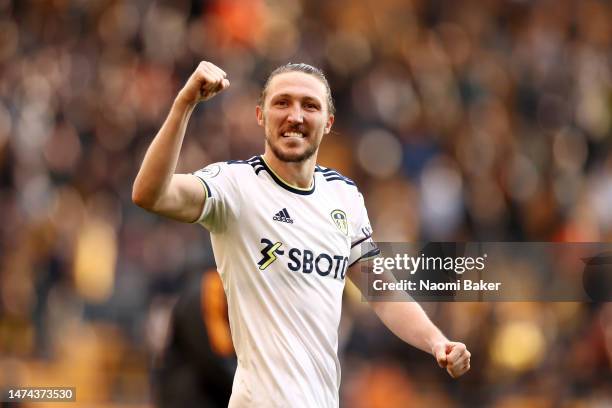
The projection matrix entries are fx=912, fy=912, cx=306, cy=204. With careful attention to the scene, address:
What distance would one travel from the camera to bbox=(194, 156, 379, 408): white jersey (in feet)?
10.7

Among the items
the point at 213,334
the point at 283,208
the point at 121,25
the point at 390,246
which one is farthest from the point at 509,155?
the point at 283,208

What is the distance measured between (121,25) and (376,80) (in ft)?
10.0

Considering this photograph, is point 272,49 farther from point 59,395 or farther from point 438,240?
point 59,395

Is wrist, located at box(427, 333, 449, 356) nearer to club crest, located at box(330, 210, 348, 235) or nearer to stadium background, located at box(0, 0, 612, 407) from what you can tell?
club crest, located at box(330, 210, 348, 235)

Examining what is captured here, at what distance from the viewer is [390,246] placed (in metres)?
7.96

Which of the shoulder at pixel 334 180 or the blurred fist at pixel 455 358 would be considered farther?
the shoulder at pixel 334 180

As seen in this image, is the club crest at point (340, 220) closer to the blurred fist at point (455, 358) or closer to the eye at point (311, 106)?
the eye at point (311, 106)

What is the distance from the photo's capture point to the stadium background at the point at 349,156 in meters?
8.28

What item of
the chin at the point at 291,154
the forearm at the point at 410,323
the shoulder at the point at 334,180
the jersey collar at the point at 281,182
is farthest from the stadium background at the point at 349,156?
the chin at the point at 291,154

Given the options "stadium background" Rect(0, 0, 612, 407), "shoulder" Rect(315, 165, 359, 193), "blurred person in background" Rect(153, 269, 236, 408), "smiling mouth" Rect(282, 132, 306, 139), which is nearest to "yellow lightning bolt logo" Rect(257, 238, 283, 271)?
"smiling mouth" Rect(282, 132, 306, 139)

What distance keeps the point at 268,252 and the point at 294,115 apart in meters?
0.52

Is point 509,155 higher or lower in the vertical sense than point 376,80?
lower

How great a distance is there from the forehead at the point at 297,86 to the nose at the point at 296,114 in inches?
2.1

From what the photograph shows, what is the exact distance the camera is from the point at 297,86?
3.49 meters
